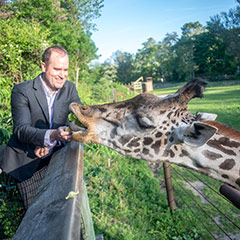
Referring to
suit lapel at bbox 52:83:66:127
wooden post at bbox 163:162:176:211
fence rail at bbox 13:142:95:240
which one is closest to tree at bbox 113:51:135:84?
wooden post at bbox 163:162:176:211

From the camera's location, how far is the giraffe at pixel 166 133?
169cm

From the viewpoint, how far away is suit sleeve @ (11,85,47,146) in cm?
177

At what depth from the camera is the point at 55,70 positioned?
2057 millimetres

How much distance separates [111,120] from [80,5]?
1966cm

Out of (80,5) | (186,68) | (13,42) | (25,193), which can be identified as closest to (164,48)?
(186,68)

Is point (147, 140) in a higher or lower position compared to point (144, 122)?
lower

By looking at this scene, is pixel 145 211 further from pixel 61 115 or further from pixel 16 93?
pixel 16 93

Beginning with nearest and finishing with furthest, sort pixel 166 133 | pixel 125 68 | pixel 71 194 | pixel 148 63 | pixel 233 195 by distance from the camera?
pixel 71 194 < pixel 233 195 < pixel 166 133 < pixel 148 63 < pixel 125 68

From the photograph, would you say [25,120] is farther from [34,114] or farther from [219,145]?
[219,145]

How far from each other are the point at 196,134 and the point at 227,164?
39 centimetres

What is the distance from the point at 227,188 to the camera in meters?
1.48

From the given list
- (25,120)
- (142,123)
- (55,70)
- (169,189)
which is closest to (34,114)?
(25,120)

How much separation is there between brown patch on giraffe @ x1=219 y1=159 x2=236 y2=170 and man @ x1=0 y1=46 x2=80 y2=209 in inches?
56.5

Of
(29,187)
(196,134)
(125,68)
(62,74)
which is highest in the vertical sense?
(125,68)
